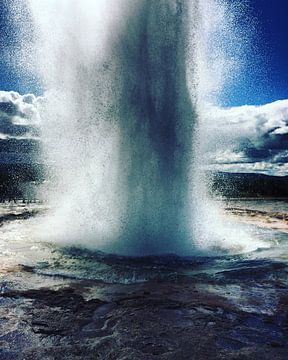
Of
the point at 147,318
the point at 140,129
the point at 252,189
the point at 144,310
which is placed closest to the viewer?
the point at 147,318

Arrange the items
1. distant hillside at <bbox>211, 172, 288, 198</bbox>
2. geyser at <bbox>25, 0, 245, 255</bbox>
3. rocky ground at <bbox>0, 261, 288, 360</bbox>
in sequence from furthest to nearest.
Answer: distant hillside at <bbox>211, 172, 288, 198</bbox> < geyser at <bbox>25, 0, 245, 255</bbox> < rocky ground at <bbox>0, 261, 288, 360</bbox>

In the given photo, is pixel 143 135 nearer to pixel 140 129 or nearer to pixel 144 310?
pixel 140 129

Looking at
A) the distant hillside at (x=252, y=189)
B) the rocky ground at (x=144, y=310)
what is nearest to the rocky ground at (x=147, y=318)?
the rocky ground at (x=144, y=310)

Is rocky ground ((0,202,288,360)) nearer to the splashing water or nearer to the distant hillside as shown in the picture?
the splashing water

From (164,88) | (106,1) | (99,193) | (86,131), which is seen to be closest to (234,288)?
(99,193)

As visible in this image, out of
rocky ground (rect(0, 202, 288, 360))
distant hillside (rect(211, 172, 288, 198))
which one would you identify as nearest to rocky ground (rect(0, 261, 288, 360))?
rocky ground (rect(0, 202, 288, 360))

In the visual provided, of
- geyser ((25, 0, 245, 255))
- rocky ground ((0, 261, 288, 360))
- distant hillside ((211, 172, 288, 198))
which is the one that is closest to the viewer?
rocky ground ((0, 261, 288, 360))

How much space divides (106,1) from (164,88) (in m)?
3.17

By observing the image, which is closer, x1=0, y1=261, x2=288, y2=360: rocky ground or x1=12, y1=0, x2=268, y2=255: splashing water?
x1=0, y1=261, x2=288, y2=360: rocky ground

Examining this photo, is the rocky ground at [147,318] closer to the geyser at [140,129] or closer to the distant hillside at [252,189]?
the geyser at [140,129]

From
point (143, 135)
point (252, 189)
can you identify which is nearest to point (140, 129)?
point (143, 135)

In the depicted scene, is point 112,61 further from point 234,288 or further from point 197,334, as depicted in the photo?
point 197,334

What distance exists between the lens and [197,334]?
4.62 m

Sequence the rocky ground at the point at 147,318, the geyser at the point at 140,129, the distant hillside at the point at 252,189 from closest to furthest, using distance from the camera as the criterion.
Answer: the rocky ground at the point at 147,318 → the geyser at the point at 140,129 → the distant hillside at the point at 252,189
